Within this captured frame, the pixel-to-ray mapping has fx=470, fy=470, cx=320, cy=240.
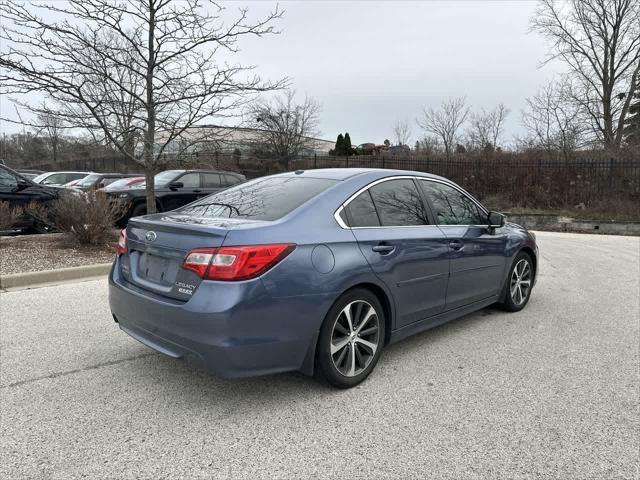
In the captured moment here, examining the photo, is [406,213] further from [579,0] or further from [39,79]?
[579,0]

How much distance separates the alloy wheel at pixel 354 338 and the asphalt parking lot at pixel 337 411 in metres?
0.19

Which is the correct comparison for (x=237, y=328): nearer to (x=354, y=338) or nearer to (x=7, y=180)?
(x=354, y=338)

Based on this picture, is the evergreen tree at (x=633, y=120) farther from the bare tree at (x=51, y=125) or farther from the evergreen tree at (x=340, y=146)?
the bare tree at (x=51, y=125)

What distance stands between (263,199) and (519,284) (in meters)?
3.35

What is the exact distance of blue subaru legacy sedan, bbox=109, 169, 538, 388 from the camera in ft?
9.27

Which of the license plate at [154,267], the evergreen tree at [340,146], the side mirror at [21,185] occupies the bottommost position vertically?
the license plate at [154,267]

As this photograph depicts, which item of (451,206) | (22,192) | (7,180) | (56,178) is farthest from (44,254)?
(56,178)

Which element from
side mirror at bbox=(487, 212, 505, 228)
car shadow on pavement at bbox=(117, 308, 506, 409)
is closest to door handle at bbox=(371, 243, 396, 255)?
car shadow on pavement at bbox=(117, 308, 506, 409)

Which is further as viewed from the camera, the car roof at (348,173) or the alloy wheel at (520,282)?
the alloy wheel at (520,282)

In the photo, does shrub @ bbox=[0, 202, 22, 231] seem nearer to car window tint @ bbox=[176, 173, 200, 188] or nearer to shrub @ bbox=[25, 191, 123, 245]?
shrub @ bbox=[25, 191, 123, 245]

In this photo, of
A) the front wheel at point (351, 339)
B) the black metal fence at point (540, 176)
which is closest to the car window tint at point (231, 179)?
the black metal fence at point (540, 176)

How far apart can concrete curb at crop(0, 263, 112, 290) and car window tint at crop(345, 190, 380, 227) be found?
497 cm

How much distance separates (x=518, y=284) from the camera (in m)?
5.39

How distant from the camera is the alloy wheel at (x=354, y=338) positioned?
3.27 meters
